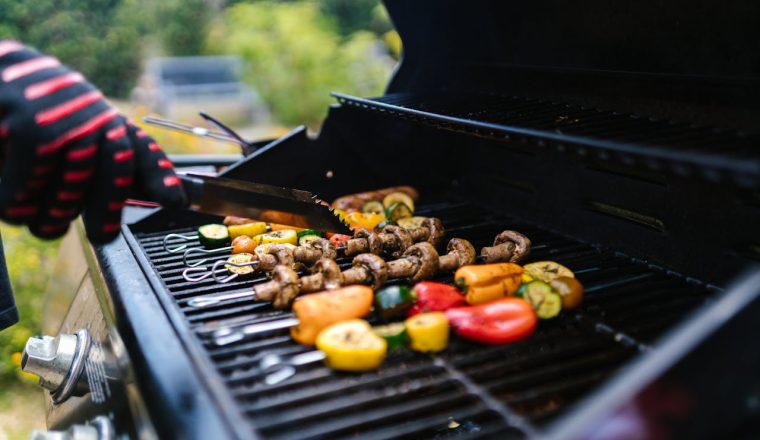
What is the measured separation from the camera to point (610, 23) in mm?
2549

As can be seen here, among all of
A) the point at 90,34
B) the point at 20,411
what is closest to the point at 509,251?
the point at 20,411

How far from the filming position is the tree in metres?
9.09

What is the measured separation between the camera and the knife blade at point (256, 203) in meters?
1.95

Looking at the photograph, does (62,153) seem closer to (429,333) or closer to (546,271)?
(429,333)

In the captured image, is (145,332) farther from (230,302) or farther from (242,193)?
(242,193)

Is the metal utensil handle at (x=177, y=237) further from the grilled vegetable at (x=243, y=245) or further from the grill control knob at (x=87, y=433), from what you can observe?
the grill control knob at (x=87, y=433)

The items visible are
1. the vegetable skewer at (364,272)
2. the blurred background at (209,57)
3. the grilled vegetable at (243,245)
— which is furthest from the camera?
the blurred background at (209,57)

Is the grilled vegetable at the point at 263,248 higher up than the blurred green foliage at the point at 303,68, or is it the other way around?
the blurred green foliage at the point at 303,68

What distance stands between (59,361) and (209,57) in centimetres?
1254

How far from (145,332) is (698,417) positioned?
1.51 m

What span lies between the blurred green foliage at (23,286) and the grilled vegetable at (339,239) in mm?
2703

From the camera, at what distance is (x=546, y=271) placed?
2.39m

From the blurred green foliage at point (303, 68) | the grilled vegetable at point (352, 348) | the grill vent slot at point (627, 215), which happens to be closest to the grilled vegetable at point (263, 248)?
the grilled vegetable at point (352, 348)

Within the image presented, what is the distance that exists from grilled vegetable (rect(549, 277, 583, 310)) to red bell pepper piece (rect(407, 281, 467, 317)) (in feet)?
1.08
